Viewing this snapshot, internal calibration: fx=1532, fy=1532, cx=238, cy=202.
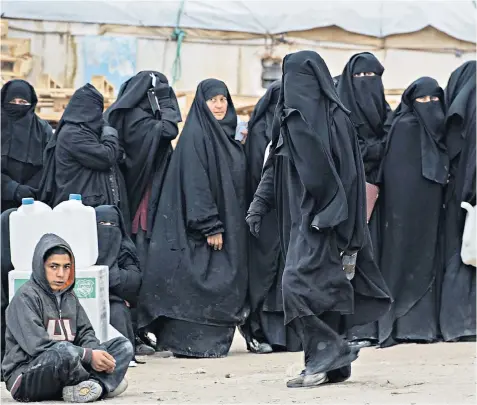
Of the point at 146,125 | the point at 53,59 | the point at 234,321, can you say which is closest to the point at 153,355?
the point at 234,321

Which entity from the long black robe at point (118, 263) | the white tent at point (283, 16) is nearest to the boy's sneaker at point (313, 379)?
the long black robe at point (118, 263)

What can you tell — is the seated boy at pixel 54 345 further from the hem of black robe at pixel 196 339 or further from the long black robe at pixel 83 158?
the long black robe at pixel 83 158

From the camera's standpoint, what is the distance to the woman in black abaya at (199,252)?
33.1 feet

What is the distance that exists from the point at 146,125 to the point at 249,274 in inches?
52.5

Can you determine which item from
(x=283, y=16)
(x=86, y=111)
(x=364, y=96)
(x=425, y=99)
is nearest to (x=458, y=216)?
(x=425, y=99)

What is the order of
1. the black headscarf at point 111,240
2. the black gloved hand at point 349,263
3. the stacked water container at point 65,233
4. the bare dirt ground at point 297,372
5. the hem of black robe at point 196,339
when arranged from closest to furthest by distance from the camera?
the bare dirt ground at point 297,372
the black gloved hand at point 349,263
the stacked water container at point 65,233
the black headscarf at point 111,240
the hem of black robe at point 196,339

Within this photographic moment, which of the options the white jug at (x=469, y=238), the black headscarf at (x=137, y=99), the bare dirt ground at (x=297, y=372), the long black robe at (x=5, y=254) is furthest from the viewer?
the black headscarf at (x=137, y=99)

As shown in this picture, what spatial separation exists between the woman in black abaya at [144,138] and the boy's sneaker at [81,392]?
295 centimetres

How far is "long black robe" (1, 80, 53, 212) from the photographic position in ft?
36.5

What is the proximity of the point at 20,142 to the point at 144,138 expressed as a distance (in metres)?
1.08

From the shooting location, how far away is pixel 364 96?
1065 cm

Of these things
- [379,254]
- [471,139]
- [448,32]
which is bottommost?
[379,254]

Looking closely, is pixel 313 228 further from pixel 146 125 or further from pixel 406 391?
pixel 146 125

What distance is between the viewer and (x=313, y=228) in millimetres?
7641
